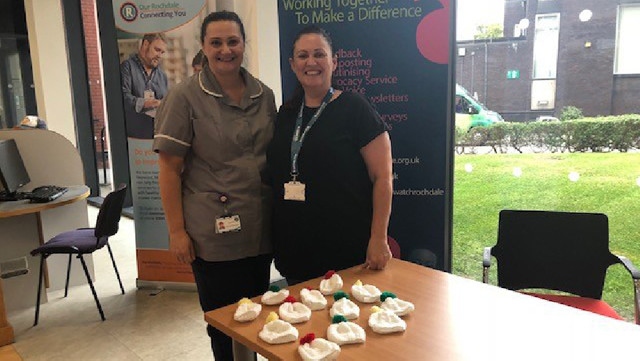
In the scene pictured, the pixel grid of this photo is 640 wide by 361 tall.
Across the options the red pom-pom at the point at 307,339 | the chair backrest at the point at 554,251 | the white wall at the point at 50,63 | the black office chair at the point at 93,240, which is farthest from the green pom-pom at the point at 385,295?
the white wall at the point at 50,63

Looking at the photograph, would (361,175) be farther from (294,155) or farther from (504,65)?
(504,65)

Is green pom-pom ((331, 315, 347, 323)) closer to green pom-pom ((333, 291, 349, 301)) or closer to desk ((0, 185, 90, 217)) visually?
green pom-pom ((333, 291, 349, 301))

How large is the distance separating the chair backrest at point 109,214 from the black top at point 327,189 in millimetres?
1860

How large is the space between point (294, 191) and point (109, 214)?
80.4 inches

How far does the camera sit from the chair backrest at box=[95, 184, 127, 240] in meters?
3.38

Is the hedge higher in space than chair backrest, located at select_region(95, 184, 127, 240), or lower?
higher

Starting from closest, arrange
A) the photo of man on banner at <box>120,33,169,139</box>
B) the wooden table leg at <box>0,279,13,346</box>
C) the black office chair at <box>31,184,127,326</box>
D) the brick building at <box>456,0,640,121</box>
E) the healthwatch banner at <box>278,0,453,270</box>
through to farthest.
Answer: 1. the healthwatch banner at <box>278,0,453,270</box>
2. the brick building at <box>456,0,640,121</box>
3. the wooden table leg at <box>0,279,13,346</box>
4. the black office chair at <box>31,184,127,326</box>
5. the photo of man on banner at <box>120,33,169,139</box>

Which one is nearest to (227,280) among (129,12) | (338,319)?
(338,319)

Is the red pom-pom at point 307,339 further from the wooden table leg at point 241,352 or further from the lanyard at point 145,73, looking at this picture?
the lanyard at point 145,73

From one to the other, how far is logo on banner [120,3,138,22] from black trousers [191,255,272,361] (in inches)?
90.9

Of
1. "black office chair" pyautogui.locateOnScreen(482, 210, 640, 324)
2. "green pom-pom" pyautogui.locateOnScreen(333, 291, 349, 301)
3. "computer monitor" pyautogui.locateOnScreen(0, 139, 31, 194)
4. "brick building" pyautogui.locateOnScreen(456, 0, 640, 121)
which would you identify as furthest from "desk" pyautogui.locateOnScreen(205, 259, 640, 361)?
"computer monitor" pyautogui.locateOnScreen(0, 139, 31, 194)

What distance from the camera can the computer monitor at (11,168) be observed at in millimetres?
3451

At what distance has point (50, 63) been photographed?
22.7ft

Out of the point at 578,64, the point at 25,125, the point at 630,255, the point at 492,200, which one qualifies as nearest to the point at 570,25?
the point at 578,64
